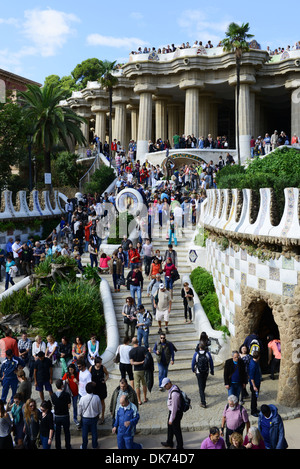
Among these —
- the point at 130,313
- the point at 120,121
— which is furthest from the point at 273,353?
the point at 120,121

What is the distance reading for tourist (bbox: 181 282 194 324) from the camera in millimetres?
14838

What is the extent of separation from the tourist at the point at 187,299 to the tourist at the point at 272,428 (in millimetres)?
6959

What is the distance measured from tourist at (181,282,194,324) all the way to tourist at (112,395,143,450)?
6685 mm

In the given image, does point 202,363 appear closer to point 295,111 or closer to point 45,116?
point 45,116

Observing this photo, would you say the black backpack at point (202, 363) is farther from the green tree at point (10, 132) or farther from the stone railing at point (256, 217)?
the green tree at point (10, 132)

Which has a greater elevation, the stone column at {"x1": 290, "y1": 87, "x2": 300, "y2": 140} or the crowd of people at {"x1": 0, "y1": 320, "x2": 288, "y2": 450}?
the stone column at {"x1": 290, "y1": 87, "x2": 300, "y2": 140}

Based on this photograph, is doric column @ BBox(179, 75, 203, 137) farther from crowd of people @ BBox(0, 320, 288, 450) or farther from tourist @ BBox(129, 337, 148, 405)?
tourist @ BBox(129, 337, 148, 405)

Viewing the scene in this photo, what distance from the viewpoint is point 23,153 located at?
109 feet

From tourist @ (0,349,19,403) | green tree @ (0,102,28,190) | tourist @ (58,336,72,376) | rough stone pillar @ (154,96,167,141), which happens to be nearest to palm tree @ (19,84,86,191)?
green tree @ (0,102,28,190)

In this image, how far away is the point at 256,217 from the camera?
44.9 ft

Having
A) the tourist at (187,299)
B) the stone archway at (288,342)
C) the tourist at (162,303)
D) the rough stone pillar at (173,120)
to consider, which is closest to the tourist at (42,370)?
the tourist at (162,303)

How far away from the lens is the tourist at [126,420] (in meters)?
8.27

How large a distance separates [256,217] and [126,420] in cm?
750
